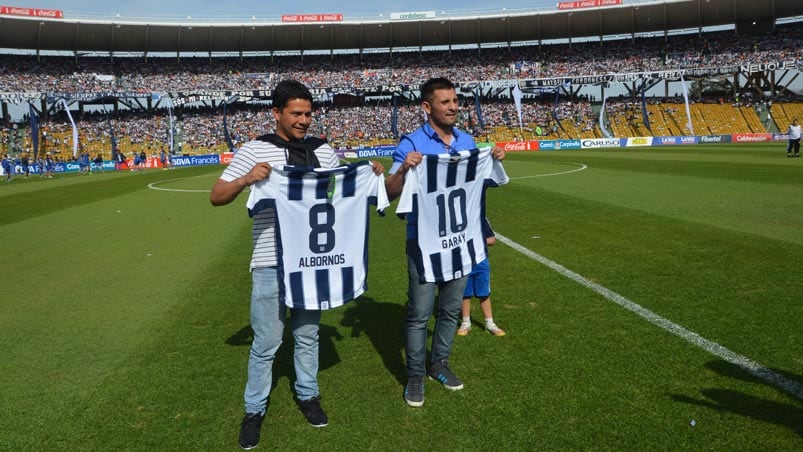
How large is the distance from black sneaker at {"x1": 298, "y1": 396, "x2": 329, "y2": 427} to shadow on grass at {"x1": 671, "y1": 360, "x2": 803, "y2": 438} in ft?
8.29

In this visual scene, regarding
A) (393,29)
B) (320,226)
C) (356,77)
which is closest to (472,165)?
(320,226)

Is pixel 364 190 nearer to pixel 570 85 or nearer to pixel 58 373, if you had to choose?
pixel 58 373

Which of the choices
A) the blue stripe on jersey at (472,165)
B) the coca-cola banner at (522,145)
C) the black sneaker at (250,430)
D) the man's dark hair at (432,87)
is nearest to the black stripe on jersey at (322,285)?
the black sneaker at (250,430)

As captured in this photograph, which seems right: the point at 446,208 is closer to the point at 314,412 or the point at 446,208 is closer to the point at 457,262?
the point at 457,262

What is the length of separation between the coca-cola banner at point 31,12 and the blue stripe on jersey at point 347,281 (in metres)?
64.8

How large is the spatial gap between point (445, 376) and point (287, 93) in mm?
2471

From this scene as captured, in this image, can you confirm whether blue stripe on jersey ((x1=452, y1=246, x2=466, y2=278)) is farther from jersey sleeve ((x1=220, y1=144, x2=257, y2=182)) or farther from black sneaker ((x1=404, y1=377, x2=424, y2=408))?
jersey sleeve ((x1=220, y1=144, x2=257, y2=182))

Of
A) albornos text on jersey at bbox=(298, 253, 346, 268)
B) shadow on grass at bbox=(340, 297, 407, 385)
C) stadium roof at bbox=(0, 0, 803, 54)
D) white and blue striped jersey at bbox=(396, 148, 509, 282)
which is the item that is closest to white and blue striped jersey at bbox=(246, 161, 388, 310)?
albornos text on jersey at bbox=(298, 253, 346, 268)

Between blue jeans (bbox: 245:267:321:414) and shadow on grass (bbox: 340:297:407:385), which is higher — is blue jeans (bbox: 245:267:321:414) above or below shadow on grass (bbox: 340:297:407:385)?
above

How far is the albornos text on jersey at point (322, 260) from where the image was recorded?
12.2ft

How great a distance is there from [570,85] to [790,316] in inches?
2238

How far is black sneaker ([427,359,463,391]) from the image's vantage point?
4.22 meters

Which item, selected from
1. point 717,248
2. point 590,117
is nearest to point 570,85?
point 590,117

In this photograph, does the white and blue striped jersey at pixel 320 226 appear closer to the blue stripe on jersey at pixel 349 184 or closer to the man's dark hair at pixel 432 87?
the blue stripe on jersey at pixel 349 184
